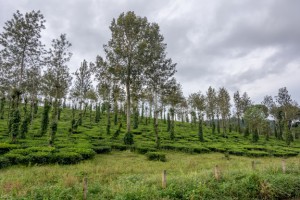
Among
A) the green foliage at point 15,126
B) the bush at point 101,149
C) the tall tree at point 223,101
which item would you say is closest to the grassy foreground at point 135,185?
the bush at point 101,149

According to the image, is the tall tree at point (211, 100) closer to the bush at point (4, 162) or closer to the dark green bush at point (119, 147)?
the dark green bush at point (119, 147)

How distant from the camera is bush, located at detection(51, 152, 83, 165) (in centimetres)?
1538

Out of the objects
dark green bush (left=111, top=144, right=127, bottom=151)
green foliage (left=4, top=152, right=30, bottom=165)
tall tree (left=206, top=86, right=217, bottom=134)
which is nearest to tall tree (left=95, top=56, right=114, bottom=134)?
dark green bush (left=111, top=144, right=127, bottom=151)

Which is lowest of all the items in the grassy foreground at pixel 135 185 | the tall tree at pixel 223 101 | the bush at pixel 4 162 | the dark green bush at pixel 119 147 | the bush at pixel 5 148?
the grassy foreground at pixel 135 185

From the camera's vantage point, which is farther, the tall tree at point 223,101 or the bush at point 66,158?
the tall tree at point 223,101

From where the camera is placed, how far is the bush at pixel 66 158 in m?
15.4

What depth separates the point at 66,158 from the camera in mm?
15633

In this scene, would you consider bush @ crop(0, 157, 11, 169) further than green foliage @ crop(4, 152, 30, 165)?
No

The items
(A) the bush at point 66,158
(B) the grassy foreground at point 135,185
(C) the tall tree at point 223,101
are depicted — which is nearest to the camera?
(B) the grassy foreground at point 135,185

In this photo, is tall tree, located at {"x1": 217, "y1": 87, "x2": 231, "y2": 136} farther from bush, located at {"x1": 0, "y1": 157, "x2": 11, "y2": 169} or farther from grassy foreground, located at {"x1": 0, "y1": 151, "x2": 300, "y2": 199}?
bush, located at {"x1": 0, "y1": 157, "x2": 11, "y2": 169}

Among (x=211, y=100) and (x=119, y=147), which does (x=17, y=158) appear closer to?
(x=119, y=147)

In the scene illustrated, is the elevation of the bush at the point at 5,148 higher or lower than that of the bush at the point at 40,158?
higher

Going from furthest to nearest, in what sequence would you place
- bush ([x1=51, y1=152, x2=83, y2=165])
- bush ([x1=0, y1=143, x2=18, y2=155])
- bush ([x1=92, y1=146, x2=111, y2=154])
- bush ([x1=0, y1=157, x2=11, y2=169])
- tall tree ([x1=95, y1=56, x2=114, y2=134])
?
tall tree ([x1=95, y1=56, x2=114, y2=134]), bush ([x1=92, y1=146, x2=111, y2=154]), bush ([x1=0, y1=143, x2=18, y2=155]), bush ([x1=51, y1=152, x2=83, y2=165]), bush ([x1=0, y1=157, x2=11, y2=169])

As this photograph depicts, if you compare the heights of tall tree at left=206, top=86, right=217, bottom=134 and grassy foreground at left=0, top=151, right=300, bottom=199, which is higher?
tall tree at left=206, top=86, right=217, bottom=134
